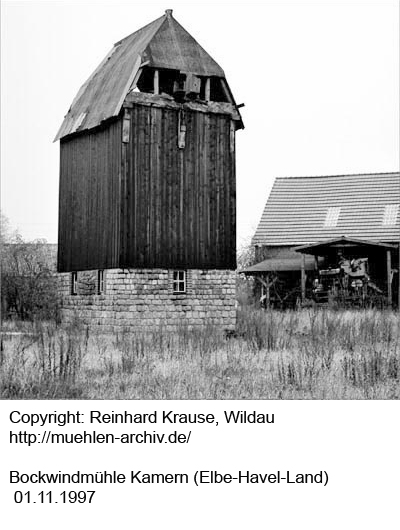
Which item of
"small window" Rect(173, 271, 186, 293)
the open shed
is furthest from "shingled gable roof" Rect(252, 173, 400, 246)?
"small window" Rect(173, 271, 186, 293)

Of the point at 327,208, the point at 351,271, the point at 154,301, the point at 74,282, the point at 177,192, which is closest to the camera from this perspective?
the point at 154,301

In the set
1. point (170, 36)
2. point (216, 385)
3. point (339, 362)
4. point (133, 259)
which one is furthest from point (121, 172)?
point (216, 385)

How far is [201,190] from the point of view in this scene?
1065 inches

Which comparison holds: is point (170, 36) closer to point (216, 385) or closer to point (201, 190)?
point (201, 190)

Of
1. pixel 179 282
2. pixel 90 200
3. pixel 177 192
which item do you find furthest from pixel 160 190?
pixel 179 282

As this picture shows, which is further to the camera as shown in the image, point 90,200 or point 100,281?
point 90,200

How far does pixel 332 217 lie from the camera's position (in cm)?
4522

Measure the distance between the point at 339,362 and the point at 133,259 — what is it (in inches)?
485

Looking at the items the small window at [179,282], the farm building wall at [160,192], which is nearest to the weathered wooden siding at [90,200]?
the farm building wall at [160,192]

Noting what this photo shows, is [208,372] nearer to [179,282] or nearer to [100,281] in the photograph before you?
[179,282]

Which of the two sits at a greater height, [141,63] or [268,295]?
[141,63]

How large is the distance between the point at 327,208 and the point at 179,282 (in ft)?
68.6
